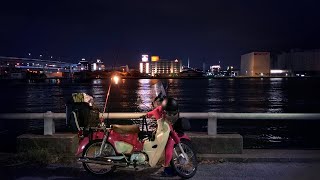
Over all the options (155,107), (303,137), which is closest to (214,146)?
(155,107)

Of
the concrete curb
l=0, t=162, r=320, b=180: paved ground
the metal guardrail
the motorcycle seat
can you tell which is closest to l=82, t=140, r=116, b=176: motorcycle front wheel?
l=0, t=162, r=320, b=180: paved ground

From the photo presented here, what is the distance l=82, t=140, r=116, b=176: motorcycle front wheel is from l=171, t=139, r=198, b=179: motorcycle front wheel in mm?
1129

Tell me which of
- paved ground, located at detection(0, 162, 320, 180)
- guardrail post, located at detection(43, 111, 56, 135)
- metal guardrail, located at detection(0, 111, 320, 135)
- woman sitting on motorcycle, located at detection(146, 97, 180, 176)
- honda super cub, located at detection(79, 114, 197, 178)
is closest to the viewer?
woman sitting on motorcycle, located at detection(146, 97, 180, 176)

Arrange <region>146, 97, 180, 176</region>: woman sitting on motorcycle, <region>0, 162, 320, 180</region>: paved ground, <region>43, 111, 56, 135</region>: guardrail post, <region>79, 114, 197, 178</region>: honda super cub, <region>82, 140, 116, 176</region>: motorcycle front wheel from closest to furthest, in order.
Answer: <region>146, 97, 180, 176</region>: woman sitting on motorcycle
<region>79, 114, 197, 178</region>: honda super cub
<region>0, 162, 320, 180</region>: paved ground
<region>82, 140, 116, 176</region>: motorcycle front wheel
<region>43, 111, 56, 135</region>: guardrail post

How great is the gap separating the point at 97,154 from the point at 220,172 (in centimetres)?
230

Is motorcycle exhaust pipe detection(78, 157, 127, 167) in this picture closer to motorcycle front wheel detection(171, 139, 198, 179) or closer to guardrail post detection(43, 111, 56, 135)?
motorcycle front wheel detection(171, 139, 198, 179)

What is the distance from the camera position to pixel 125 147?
7.67 metres

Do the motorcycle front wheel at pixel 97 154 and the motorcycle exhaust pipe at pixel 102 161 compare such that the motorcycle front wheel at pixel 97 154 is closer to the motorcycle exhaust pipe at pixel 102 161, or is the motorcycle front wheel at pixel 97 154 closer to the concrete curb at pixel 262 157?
the motorcycle exhaust pipe at pixel 102 161

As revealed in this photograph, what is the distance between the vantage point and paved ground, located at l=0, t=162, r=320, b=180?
7.55 meters

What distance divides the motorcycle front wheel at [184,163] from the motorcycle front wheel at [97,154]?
1129 mm

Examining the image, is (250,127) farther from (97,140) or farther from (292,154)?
(97,140)

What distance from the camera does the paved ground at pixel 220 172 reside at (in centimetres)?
755

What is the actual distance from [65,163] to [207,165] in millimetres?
2887

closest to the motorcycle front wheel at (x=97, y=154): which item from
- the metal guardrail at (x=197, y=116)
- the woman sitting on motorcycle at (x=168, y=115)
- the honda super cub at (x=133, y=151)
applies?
the honda super cub at (x=133, y=151)
